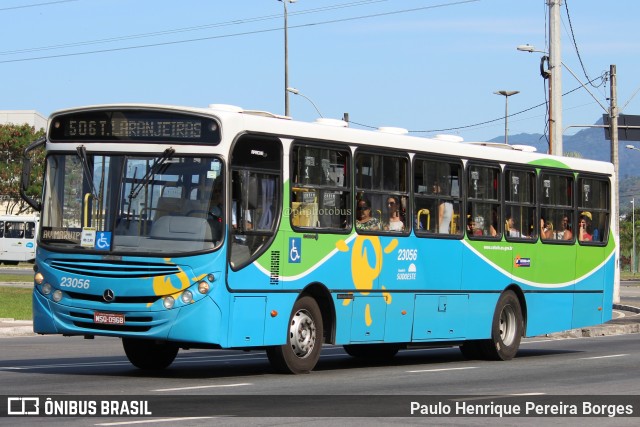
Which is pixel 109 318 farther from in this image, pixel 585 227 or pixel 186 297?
pixel 585 227

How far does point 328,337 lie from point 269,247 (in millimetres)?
1747

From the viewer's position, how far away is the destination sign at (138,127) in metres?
15.4

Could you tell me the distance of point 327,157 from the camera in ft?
55.9

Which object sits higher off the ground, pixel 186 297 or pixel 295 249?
pixel 295 249

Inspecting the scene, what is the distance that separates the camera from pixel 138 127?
51.2 feet

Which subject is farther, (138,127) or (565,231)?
(565,231)

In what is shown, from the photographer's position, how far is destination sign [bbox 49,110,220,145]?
50.5 feet

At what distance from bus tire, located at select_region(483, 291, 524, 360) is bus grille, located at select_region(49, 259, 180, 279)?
23.0 ft

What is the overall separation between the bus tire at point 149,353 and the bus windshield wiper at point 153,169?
2315mm

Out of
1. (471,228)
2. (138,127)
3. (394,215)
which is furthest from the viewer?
(471,228)

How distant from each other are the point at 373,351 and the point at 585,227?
478 centimetres

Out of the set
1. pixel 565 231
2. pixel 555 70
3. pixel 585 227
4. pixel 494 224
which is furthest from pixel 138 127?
pixel 555 70

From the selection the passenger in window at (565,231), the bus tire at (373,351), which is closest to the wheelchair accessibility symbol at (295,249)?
the bus tire at (373,351)

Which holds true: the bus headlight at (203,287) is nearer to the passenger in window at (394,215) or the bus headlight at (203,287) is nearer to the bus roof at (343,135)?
the bus roof at (343,135)
